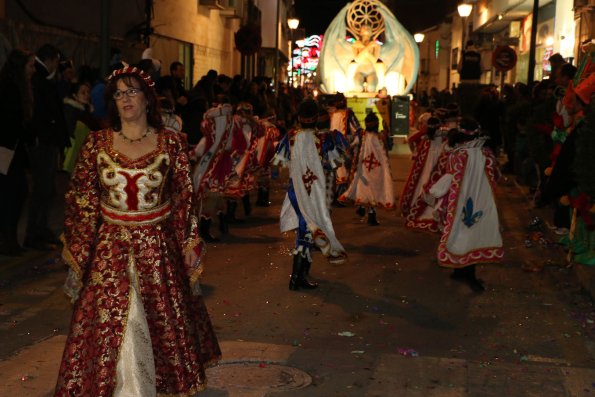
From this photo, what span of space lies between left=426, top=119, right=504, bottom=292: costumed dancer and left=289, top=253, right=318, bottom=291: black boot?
1268 mm

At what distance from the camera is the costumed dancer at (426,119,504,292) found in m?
9.20

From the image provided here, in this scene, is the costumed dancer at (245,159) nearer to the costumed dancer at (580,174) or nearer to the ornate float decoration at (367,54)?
the costumed dancer at (580,174)

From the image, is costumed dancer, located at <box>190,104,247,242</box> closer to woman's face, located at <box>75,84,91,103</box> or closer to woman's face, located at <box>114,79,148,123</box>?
woman's face, located at <box>75,84,91,103</box>

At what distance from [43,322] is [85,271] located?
9.27ft

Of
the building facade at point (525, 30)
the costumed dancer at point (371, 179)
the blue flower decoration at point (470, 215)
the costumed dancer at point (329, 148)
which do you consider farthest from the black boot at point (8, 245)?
the building facade at point (525, 30)

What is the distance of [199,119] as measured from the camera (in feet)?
42.8

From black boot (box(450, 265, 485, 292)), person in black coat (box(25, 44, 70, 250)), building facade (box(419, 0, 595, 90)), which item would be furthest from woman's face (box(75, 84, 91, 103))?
building facade (box(419, 0, 595, 90))

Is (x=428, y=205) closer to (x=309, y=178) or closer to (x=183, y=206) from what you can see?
(x=309, y=178)

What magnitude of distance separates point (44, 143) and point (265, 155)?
4.22 m

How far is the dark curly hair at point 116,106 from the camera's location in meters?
5.20

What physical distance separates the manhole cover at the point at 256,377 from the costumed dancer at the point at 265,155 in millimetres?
7009

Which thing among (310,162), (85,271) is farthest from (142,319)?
(310,162)

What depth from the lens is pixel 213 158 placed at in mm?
12031

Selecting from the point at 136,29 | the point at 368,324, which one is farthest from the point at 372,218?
the point at 136,29
